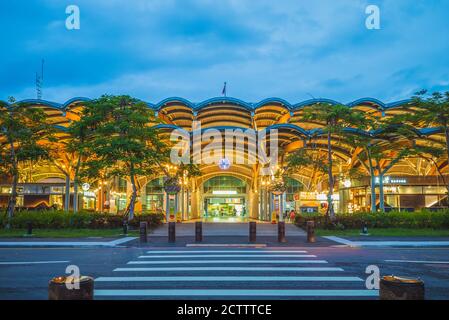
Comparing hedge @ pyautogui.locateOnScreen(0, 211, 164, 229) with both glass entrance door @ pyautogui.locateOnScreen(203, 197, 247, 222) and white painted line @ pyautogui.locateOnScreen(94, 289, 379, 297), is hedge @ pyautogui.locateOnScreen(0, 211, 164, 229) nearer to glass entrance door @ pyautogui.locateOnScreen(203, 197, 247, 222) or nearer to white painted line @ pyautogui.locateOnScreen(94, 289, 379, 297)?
white painted line @ pyautogui.locateOnScreen(94, 289, 379, 297)

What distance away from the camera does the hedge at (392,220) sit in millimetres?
25594

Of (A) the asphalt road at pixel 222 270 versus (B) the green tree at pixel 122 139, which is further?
(B) the green tree at pixel 122 139

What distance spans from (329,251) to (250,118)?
1373 inches

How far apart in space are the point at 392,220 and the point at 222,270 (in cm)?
1882

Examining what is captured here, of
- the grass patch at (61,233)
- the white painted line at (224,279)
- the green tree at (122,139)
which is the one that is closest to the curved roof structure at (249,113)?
the green tree at (122,139)

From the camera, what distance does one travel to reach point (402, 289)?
480 centimetres

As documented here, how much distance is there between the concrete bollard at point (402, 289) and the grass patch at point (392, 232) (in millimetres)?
18555

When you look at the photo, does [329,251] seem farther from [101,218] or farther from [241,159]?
[241,159]

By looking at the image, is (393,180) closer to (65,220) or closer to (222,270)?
(65,220)

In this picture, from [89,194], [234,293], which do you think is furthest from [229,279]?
[89,194]

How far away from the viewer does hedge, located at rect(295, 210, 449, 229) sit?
1008 inches

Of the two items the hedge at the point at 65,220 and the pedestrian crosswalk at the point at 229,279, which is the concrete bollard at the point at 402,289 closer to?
the pedestrian crosswalk at the point at 229,279
